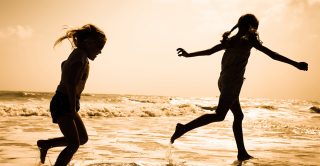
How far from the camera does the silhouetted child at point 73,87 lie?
3.01 meters

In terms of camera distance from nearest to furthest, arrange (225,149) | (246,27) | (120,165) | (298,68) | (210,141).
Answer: (298,68) < (120,165) < (246,27) < (225,149) < (210,141)

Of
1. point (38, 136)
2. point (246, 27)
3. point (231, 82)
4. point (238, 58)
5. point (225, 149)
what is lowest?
point (38, 136)

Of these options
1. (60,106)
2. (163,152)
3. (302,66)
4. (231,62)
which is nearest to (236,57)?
(231,62)

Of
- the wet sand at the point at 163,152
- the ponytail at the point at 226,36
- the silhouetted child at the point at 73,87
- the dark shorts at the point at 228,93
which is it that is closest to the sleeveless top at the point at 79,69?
the silhouetted child at the point at 73,87

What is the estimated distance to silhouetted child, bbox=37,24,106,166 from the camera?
9.86 ft

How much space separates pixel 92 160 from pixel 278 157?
287 cm

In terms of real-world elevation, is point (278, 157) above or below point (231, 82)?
below

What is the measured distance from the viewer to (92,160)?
466cm

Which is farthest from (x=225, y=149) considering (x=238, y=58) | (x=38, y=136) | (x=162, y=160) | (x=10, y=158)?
(x=38, y=136)

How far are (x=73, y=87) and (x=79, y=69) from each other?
173mm

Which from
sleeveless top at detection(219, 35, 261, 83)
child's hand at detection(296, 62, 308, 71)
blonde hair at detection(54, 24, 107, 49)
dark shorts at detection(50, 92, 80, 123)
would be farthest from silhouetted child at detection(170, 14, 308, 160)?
dark shorts at detection(50, 92, 80, 123)

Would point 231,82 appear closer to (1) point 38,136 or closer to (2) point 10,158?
(2) point 10,158

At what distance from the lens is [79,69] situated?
302cm

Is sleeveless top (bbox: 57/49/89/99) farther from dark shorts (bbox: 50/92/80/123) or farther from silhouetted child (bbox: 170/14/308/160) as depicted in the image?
silhouetted child (bbox: 170/14/308/160)
